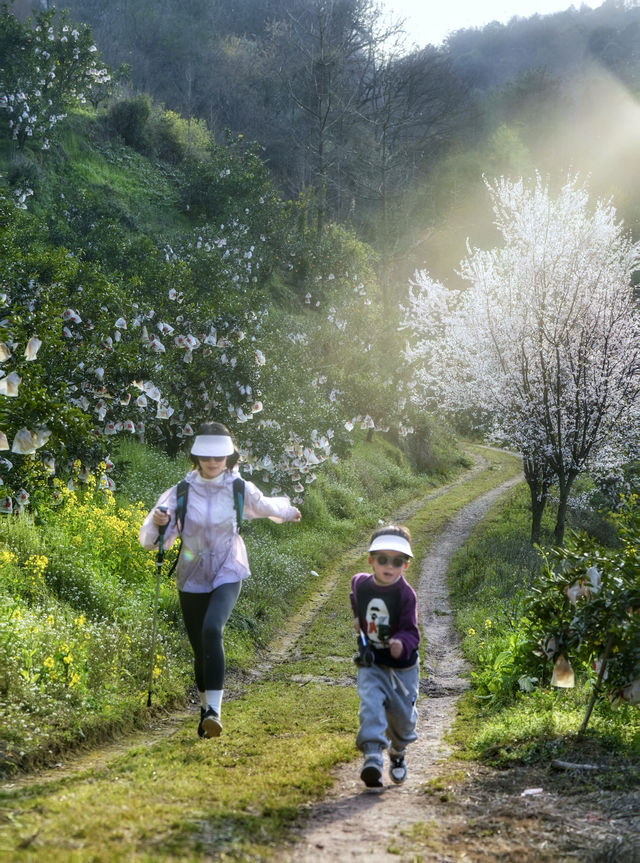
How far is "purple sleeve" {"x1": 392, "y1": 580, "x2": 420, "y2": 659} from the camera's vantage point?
4.55 meters

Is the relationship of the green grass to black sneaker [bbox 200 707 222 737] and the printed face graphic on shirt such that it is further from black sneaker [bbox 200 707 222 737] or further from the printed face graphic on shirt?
black sneaker [bbox 200 707 222 737]

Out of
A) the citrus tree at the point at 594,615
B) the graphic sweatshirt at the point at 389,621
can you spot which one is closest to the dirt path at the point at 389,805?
the graphic sweatshirt at the point at 389,621

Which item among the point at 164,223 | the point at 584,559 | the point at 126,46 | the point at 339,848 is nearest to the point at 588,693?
the point at 584,559

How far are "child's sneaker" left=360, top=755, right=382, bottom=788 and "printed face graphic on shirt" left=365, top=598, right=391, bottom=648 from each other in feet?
2.05

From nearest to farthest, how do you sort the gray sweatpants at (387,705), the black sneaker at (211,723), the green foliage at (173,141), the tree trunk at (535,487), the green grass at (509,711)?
Result: the gray sweatpants at (387,705), the black sneaker at (211,723), the green grass at (509,711), the tree trunk at (535,487), the green foliage at (173,141)

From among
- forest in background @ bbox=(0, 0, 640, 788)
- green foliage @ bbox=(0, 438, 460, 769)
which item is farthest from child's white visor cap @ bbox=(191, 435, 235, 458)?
green foliage @ bbox=(0, 438, 460, 769)

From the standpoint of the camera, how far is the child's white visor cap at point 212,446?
5.18 meters

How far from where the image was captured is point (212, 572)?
17.2 feet

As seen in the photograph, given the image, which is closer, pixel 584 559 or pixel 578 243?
pixel 584 559

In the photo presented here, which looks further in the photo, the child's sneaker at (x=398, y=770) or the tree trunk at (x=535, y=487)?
the tree trunk at (x=535, y=487)

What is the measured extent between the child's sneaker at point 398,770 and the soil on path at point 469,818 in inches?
2.7

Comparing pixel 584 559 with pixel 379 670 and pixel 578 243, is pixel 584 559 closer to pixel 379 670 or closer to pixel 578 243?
pixel 379 670

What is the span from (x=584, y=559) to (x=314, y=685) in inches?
147

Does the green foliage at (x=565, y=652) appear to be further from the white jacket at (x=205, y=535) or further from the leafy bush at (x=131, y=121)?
the leafy bush at (x=131, y=121)
